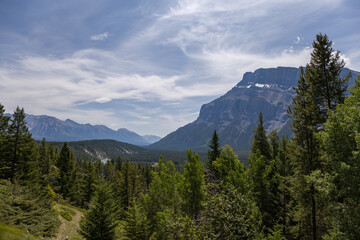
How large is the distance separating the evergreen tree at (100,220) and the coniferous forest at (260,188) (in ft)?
0.34

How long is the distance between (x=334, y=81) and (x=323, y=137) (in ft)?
19.1

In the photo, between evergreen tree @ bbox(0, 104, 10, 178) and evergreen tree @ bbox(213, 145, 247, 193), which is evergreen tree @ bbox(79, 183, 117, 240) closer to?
evergreen tree @ bbox(213, 145, 247, 193)

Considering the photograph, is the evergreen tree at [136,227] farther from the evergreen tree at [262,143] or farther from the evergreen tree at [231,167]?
the evergreen tree at [262,143]

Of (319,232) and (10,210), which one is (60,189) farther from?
(319,232)

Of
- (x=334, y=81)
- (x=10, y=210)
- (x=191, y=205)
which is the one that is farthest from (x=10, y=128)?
(x=334, y=81)


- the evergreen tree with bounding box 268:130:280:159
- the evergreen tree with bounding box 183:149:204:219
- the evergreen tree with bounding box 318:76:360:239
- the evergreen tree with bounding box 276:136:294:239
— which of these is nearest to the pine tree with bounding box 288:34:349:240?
the evergreen tree with bounding box 318:76:360:239

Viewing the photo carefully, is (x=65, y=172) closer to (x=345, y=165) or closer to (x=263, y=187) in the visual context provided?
(x=263, y=187)

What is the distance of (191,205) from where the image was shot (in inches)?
931

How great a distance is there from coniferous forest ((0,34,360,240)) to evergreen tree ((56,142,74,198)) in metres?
11.3

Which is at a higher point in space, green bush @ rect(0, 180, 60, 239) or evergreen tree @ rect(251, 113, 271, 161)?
evergreen tree @ rect(251, 113, 271, 161)

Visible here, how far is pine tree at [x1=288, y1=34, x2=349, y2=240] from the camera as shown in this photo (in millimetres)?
15992

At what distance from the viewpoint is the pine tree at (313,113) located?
52.5ft

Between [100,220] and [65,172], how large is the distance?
30684 mm

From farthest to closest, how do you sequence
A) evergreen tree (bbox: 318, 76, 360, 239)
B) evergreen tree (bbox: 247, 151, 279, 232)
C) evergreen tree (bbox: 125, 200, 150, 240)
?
evergreen tree (bbox: 125, 200, 150, 240), evergreen tree (bbox: 247, 151, 279, 232), evergreen tree (bbox: 318, 76, 360, 239)
